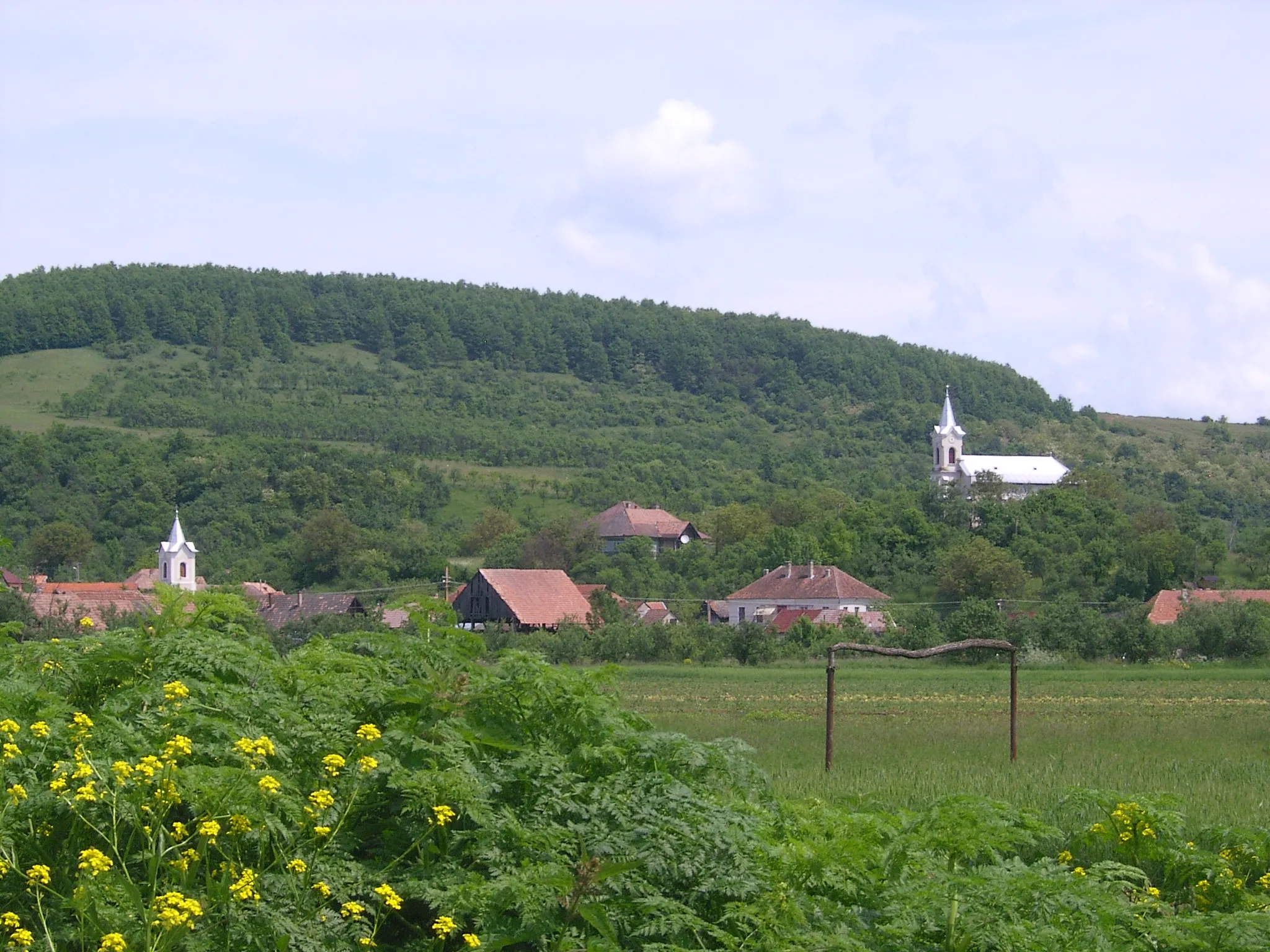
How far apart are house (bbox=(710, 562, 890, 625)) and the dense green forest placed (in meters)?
3.15

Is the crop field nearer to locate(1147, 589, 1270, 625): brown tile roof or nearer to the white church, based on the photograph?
locate(1147, 589, 1270, 625): brown tile roof

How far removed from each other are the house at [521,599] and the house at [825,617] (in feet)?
33.9

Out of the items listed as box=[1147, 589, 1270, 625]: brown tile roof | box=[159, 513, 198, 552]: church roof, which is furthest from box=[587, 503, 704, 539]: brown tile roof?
box=[1147, 589, 1270, 625]: brown tile roof

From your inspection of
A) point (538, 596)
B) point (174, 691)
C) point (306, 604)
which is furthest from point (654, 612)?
point (174, 691)

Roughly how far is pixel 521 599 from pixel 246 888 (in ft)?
218

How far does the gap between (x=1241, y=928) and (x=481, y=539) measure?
9804cm

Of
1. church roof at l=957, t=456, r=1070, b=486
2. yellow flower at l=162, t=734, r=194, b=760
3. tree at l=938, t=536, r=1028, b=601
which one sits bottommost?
tree at l=938, t=536, r=1028, b=601

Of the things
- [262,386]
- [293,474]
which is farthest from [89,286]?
[293,474]

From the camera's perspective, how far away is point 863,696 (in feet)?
119

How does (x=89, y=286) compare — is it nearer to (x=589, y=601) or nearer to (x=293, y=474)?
(x=293, y=474)

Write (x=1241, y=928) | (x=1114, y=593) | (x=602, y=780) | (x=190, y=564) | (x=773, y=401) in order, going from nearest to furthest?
(x=1241, y=928)
(x=602, y=780)
(x=1114, y=593)
(x=190, y=564)
(x=773, y=401)

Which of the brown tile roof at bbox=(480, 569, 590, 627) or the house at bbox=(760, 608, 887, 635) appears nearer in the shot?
the house at bbox=(760, 608, 887, 635)

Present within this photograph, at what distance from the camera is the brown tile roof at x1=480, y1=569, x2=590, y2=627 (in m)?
70.8

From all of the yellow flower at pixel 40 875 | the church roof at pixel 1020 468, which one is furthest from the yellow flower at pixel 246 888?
the church roof at pixel 1020 468
